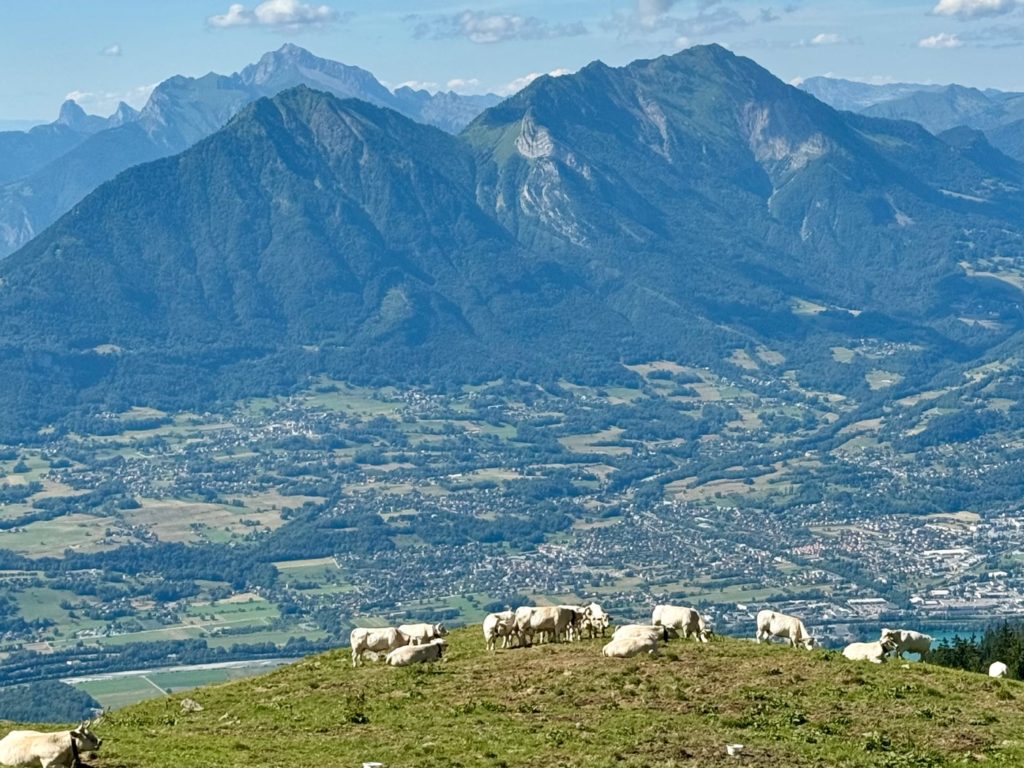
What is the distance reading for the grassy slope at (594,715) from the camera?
38000 mm

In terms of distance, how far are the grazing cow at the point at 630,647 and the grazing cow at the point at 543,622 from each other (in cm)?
382

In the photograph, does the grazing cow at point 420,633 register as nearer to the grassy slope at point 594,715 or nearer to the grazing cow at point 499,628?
the grazing cow at point 499,628

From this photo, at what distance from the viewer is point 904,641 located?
52938mm

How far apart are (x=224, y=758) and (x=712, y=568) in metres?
161

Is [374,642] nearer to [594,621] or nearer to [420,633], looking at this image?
[420,633]

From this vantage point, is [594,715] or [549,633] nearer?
[594,715]

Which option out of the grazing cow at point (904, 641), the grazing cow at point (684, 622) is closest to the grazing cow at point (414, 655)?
the grazing cow at point (684, 622)

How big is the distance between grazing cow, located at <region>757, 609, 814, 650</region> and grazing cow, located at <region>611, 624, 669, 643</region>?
5.26m

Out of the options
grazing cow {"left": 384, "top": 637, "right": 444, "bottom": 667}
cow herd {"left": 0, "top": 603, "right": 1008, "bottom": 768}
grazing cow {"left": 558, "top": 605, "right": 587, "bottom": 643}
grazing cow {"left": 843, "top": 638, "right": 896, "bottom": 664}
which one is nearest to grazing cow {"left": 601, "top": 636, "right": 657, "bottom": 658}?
cow herd {"left": 0, "top": 603, "right": 1008, "bottom": 768}

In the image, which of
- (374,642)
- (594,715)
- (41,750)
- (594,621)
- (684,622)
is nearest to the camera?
(41,750)

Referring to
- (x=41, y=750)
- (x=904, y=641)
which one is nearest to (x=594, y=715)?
(x=41, y=750)

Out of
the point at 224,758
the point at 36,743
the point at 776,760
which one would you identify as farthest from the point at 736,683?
the point at 36,743

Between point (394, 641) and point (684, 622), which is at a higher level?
point (684, 622)

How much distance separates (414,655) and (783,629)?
11.7m
